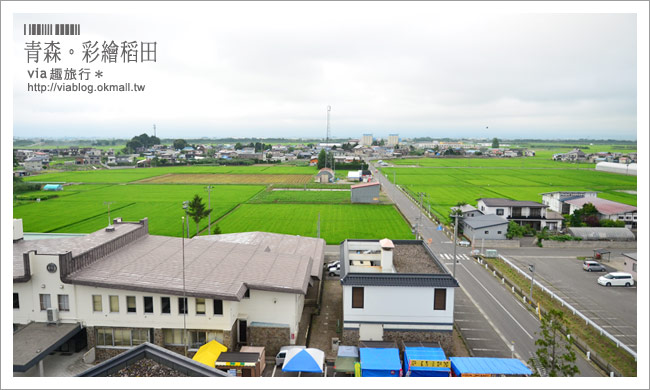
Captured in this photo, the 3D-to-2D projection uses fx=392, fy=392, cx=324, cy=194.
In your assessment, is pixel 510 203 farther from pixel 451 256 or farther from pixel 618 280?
pixel 618 280

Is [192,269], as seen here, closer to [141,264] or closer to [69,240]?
[141,264]

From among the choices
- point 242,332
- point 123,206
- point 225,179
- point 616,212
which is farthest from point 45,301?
point 225,179

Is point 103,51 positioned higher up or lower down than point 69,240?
higher up

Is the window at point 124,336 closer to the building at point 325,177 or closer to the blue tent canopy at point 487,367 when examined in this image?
the blue tent canopy at point 487,367

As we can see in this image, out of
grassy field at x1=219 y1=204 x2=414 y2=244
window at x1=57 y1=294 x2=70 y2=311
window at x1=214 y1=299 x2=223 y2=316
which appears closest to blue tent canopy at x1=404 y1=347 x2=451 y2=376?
window at x1=214 y1=299 x2=223 y2=316

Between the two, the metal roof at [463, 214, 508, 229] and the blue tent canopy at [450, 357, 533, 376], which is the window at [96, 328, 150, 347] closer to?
the blue tent canopy at [450, 357, 533, 376]

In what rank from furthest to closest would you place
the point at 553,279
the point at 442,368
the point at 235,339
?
1. the point at 553,279
2. the point at 235,339
3. the point at 442,368

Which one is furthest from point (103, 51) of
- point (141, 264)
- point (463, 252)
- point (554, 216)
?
point (554, 216)
